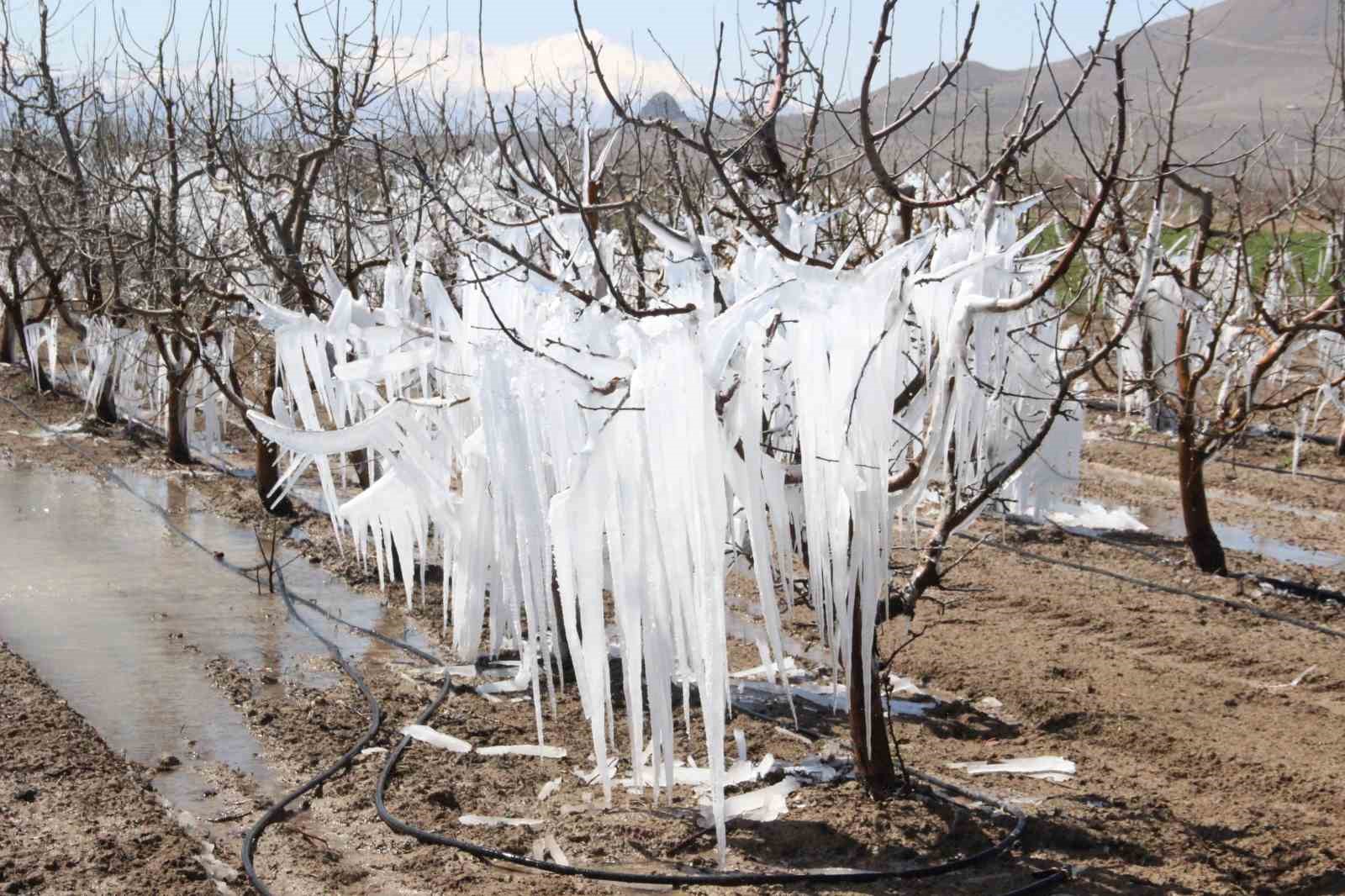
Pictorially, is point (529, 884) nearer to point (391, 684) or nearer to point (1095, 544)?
point (391, 684)

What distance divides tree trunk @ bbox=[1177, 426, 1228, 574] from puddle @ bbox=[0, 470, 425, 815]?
4761 mm

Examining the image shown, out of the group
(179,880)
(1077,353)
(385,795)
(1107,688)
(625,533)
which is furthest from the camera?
(1077,353)

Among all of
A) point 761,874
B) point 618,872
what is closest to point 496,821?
point 618,872

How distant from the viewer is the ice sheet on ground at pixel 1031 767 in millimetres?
5488

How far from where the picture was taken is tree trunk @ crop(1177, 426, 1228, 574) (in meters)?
8.73

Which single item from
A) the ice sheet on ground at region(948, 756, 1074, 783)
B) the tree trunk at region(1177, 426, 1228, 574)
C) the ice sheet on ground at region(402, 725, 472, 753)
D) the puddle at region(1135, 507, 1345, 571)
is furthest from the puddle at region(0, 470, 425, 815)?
the puddle at region(1135, 507, 1345, 571)

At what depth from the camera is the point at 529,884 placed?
182 inches

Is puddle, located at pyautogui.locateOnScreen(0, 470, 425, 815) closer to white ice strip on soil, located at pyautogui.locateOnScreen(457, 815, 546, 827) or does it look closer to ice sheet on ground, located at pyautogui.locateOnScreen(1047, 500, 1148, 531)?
white ice strip on soil, located at pyautogui.locateOnScreen(457, 815, 546, 827)

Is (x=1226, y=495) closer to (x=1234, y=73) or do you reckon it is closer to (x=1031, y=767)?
(x=1031, y=767)

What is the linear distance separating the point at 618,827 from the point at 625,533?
4.44ft

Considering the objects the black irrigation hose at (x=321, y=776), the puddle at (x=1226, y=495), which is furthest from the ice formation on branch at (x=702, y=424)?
the puddle at (x=1226, y=495)

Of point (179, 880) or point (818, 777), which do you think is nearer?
point (179, 880)

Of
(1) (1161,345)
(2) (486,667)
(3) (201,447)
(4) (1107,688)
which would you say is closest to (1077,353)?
(1) (1161,345)

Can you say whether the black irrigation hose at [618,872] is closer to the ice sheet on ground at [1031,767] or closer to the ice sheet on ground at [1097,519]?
the ice sheet on ground at [1031,767]
